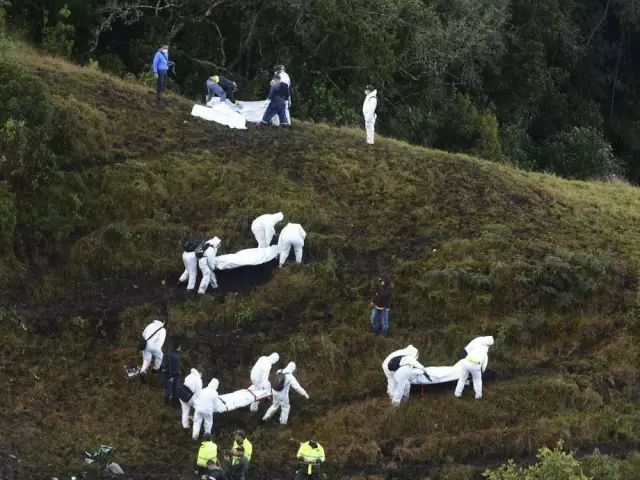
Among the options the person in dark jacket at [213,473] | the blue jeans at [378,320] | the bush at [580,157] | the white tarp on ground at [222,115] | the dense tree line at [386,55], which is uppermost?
the dense tree line at [386,55]

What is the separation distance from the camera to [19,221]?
20.5 meters

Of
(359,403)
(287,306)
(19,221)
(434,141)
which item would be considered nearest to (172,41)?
(434,141)

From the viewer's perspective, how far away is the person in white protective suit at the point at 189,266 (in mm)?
19344

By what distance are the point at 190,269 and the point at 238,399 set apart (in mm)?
3673

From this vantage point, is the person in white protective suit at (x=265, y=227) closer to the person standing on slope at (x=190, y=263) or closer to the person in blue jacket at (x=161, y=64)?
the person standing on slope at (x=190, y=263)

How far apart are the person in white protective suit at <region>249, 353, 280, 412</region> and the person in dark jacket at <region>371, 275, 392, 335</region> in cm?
250

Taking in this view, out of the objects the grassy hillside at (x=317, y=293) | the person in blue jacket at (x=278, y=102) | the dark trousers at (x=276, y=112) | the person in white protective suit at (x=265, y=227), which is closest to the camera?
the grassy hillside at (x=317, y=293)

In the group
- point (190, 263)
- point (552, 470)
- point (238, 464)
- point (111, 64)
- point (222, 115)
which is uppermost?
point (111, 64)

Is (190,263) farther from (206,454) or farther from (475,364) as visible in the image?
(475,364)

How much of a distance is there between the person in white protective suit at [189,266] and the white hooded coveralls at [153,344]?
77.9 inches

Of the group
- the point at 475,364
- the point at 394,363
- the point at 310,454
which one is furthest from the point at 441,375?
the point at 310,454

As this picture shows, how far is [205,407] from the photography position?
53.8ft

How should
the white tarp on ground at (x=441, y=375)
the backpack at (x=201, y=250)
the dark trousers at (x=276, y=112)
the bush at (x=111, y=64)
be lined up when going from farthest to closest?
the bush at (x=111, y=64), the dark trousers at (x=276, y=112), the backpack at (x=201, y=250), the white tarp on ground at (x=441, y=375)

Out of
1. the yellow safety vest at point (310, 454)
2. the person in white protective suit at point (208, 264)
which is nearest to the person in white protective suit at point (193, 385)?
the yellow safety vest at point (310, 454)
